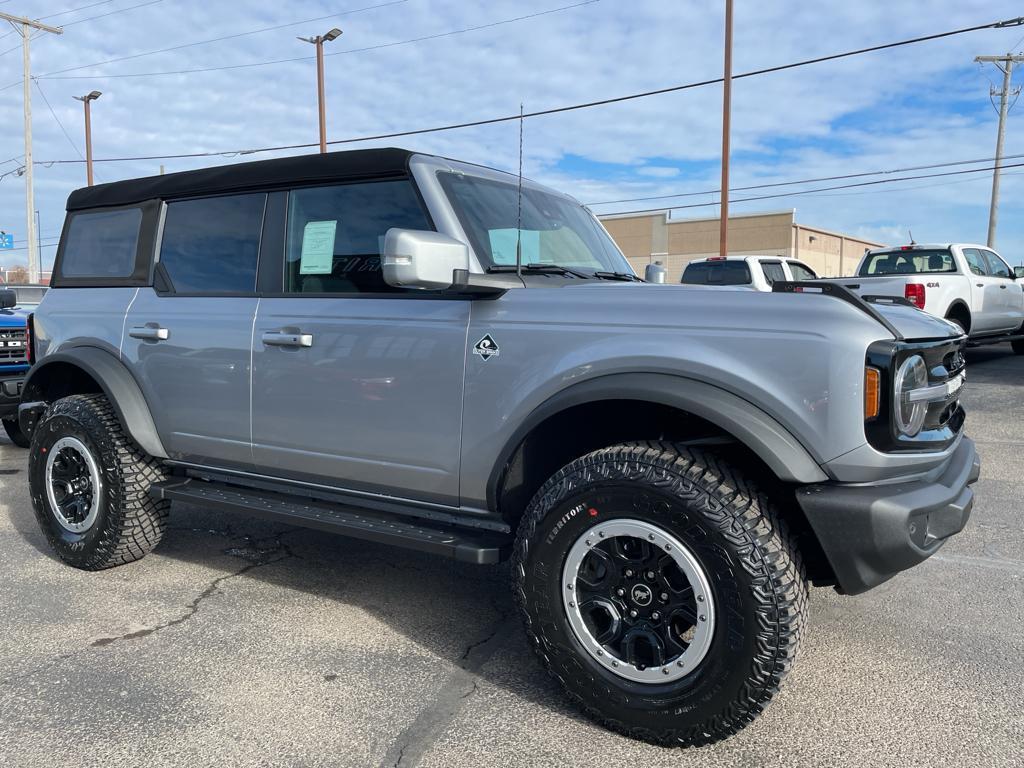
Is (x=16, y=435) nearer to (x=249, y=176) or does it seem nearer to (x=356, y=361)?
(x=249, y=176)

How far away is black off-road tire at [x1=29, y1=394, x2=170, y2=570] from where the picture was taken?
4184mm

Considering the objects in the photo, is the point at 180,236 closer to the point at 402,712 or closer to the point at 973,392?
the point at 402,712

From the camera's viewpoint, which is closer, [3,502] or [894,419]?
[894,419]

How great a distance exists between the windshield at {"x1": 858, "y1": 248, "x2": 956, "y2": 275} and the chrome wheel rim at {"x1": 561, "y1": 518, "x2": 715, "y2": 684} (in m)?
11.1

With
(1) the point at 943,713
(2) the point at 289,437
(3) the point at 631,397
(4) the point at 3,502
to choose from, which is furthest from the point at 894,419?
(4) the point at 3,502

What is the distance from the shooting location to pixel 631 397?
271 cm

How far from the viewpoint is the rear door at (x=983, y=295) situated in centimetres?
1190

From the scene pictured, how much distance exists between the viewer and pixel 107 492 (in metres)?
4.21

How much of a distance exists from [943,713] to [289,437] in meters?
2.73

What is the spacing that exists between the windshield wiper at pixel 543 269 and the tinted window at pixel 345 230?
329mm

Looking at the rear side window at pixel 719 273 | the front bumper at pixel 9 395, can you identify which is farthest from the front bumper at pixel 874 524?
the rear side window at pixel 719 273

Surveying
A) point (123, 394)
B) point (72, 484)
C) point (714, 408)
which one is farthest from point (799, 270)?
point (714, 408)

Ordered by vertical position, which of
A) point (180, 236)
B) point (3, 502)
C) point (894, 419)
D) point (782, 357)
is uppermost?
point (180, 236)

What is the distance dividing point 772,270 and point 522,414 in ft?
34.8
